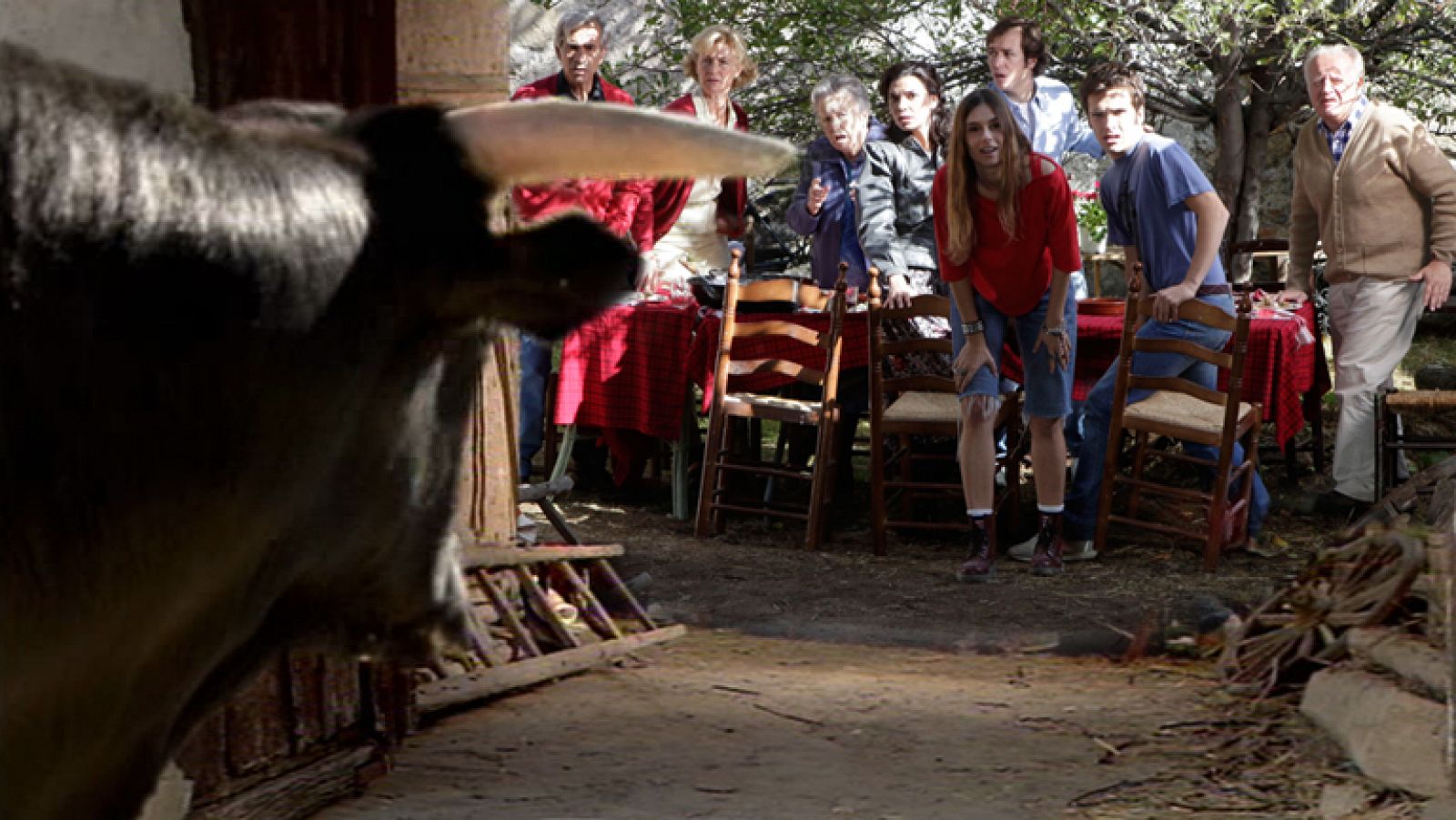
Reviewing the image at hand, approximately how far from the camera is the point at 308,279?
4.81 feet

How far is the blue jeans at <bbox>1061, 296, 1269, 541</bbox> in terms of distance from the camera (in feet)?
25.0

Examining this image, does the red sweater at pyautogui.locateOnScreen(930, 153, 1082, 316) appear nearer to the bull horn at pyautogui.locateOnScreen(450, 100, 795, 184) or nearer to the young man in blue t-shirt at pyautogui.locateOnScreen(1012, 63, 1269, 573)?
the young man in blue t-shirt at pyautogui.locateOnScreen(1012, 63, 1269, 573)

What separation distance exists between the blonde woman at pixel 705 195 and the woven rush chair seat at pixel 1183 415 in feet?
Result: 7.87

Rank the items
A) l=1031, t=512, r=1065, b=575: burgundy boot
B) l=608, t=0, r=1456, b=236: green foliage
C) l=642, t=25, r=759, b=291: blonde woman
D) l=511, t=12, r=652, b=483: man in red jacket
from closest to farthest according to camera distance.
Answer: l=1031, t=512, r=1065, b=575: burgundy boot → l=511, t=12, r=652, b=483: man in red jacket → l=642, t=25, r=759, b=291: blonde woman → l=608, t=0, r=1456, b=236: green foliage

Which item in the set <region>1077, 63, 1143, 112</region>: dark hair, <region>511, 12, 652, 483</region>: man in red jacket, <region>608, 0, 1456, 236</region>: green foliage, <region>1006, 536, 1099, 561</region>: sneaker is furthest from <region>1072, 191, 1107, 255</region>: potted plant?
<region>1006, 536, 1099, 561</region>: sneaker

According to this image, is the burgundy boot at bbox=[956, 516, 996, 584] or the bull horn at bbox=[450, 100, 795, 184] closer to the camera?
the bull horn at bbox=[450, 100, 795, 184]

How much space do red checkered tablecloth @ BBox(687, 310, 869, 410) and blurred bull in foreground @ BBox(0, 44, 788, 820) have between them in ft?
21.2

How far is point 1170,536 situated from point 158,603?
6.97m

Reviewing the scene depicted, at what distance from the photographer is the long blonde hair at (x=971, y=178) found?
21.8ft

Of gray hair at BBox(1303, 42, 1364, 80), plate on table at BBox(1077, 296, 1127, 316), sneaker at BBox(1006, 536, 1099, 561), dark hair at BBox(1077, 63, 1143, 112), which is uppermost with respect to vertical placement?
gray hair at BBox(1303, 42, 1364, 80)

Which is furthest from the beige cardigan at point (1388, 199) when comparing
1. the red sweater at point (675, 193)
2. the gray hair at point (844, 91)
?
the red sweater at point (675, 193)

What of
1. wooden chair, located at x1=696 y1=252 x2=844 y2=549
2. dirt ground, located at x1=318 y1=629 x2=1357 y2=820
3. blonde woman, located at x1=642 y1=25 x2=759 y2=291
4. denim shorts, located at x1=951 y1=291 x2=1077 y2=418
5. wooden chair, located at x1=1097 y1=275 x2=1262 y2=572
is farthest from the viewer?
blonde woman, located at x1=642 y1=25 x2=759 y2=291

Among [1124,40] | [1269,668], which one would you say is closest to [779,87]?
[1124,40]

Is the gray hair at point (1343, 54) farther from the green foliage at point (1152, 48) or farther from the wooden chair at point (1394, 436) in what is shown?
the wooden chair at point (1394, 436)
